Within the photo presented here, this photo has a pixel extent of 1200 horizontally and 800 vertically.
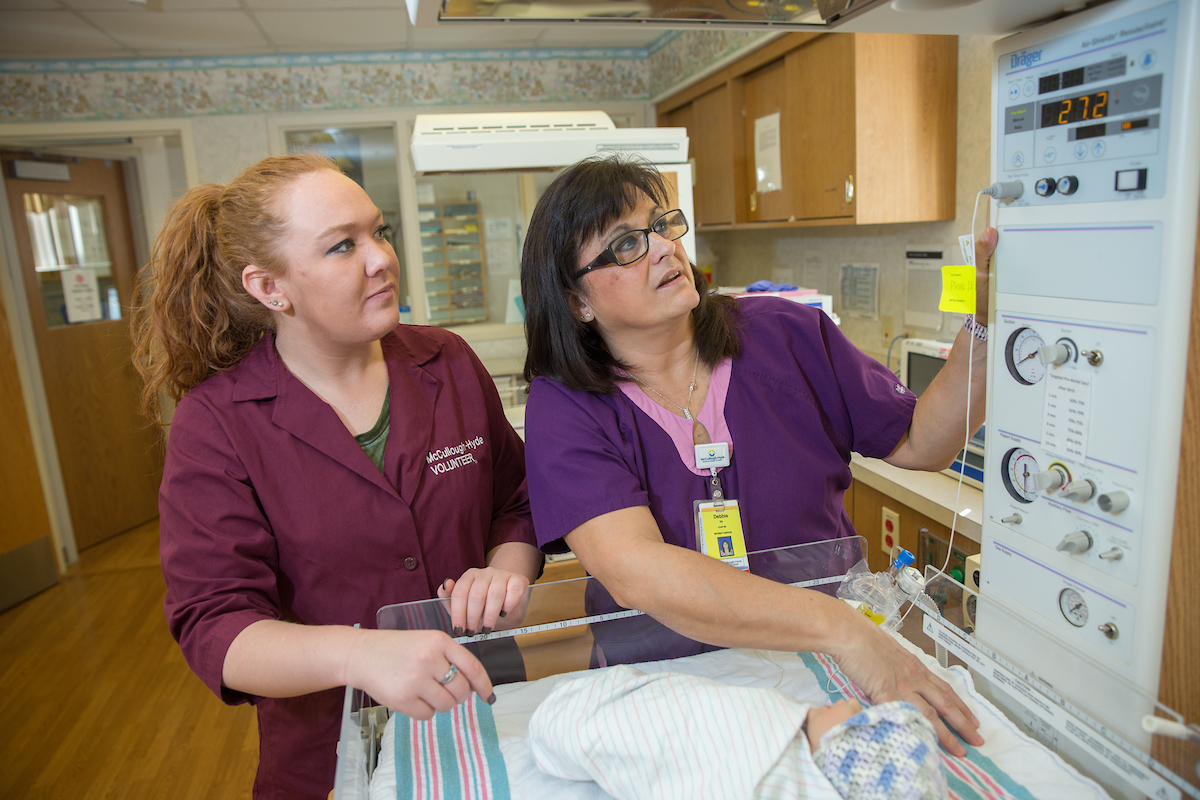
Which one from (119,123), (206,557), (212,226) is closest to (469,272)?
(119,123)

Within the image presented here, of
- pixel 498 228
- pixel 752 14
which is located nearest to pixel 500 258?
pixel 498 228

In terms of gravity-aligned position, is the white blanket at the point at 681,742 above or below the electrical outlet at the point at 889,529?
above

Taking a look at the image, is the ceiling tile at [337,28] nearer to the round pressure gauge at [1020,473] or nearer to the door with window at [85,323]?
the door with window at [85,323]

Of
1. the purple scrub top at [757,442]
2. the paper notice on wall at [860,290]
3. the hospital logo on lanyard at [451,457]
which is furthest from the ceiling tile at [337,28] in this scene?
the purple scrub top at [757,442]

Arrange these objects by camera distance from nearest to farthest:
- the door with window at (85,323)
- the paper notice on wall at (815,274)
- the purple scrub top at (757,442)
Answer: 1. the purple scrub top at (757,442)
2. the paper notice on wall at (815,274)
3. the door with window at (85,323)

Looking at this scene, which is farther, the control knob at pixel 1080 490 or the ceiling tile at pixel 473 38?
the ceiling tile at pixel 473 38

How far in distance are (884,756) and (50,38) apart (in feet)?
14.8

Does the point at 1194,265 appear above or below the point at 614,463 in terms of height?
above

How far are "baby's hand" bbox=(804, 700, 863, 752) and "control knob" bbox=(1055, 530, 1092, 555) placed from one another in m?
0.26

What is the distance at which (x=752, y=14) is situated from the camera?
939mm

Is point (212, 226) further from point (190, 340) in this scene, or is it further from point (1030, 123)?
point (1030, 123)

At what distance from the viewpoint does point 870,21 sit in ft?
2.79

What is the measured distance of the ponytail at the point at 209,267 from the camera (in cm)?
118

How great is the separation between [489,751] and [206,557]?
0.50 metres
